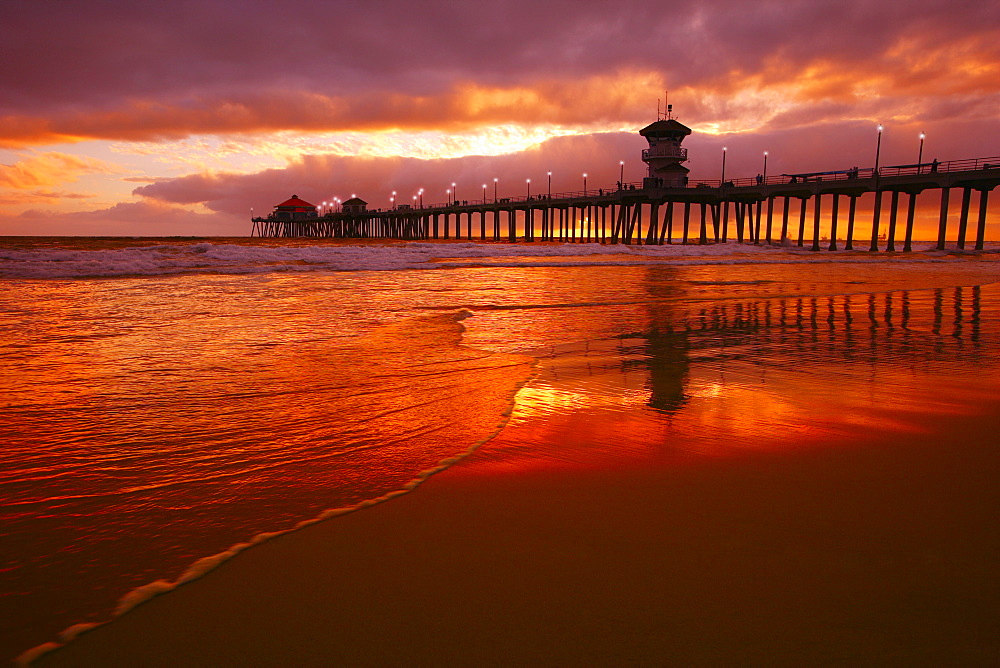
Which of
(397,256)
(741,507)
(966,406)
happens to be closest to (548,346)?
(966,406)

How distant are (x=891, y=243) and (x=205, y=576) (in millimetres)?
56374

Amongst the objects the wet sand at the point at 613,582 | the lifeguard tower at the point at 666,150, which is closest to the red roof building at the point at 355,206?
the lifeguard tower at the point at 666,150

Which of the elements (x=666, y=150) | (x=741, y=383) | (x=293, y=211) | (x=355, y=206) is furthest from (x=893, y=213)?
(x=293, y=211)

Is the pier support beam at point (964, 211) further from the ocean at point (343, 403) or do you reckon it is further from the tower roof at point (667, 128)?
the ocean at point (343, 403)

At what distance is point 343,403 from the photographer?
3.99 metres

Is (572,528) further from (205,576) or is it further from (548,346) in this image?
(548,346)

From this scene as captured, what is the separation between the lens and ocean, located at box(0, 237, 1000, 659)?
Answer: 2.21 metres

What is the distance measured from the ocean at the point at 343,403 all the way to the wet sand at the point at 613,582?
0.24 meters

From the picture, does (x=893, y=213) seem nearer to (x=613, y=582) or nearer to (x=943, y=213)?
(x=943, y=213)

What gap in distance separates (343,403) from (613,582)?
258 cm

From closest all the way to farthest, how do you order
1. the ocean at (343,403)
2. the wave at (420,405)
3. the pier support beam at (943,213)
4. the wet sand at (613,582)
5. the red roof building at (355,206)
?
the wet sand at (613,582)
the wave at (420,405)
the ocean at (343,403)
the pier support beam at (943,213)
the red roof building at (355,206)

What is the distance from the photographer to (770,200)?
179ft

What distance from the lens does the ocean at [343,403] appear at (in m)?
2.21

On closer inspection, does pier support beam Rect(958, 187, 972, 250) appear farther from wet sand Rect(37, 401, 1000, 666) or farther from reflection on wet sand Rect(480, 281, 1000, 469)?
wet sand Rect(37, 401, 1000, 666)
